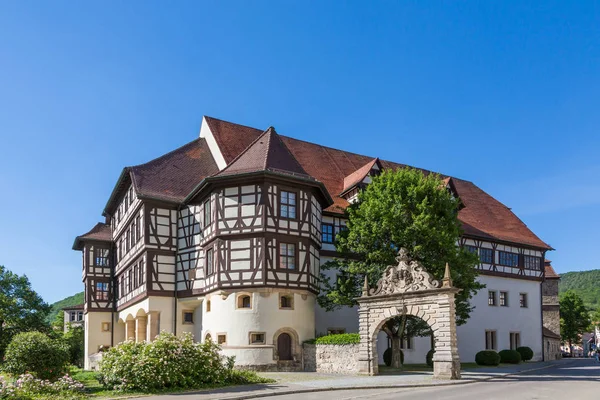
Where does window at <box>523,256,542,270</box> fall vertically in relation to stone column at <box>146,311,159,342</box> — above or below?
above

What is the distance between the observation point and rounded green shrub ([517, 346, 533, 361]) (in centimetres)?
4688

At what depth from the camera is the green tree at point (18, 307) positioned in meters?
53.8

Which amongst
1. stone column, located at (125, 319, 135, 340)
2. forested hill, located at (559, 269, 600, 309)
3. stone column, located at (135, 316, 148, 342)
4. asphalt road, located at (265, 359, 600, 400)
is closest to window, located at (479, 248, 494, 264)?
asphalt road, located at (265, 359, 600, 400)

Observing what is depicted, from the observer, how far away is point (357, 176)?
41812mm

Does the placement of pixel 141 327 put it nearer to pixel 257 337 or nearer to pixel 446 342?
pixel 257 337

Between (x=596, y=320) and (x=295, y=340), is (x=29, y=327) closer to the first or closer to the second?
(x=295, y=340)

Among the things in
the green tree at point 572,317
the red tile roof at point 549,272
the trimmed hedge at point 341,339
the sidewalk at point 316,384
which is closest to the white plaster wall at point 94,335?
the sidewalk at point 316,384

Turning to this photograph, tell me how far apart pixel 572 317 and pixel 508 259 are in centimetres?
3624

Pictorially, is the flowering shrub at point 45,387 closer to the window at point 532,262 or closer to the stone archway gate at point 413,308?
the stone archway gate at point 413,308

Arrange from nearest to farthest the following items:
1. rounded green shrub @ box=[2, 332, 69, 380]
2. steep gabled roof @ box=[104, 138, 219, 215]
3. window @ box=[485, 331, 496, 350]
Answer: rounded green shrub @ box=[2, 332, 69, 380] → steep gabled roof @ box=[104, 138, 219, 215] → window @ box=[485, 331, 496, 350]

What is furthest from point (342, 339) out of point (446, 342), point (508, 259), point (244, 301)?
point (508, 259)

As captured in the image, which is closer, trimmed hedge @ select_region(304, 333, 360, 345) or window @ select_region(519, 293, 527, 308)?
trimmed hedge @ select_region(304, 333, 360, 345)

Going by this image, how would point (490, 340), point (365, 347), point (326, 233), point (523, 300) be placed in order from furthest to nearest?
point (523, 300) < point (490, 340) < point (326, 233) < point (365, 347)

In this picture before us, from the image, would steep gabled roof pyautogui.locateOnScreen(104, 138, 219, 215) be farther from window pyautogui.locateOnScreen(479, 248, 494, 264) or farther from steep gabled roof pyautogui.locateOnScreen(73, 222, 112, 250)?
window pyautogui.locateOnScreen(479, 248, 494, 264)
